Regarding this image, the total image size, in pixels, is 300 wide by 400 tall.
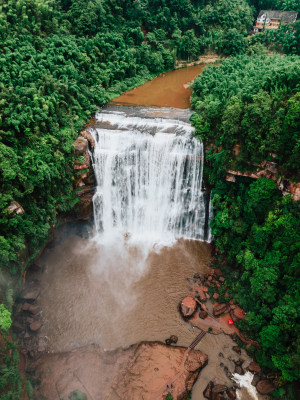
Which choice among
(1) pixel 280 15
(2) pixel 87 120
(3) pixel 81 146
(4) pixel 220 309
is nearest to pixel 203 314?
(4) pixel 220 309

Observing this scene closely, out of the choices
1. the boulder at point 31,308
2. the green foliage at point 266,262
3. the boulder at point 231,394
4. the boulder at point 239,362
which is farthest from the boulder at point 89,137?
the boulder at point 231,394

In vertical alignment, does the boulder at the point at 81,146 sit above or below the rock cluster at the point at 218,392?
above

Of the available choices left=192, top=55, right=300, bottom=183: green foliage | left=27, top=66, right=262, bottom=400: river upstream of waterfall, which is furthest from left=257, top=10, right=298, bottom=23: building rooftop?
left=27, top=66, right=262, bottom=400: river upstream of waterfall

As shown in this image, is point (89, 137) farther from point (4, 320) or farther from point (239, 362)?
point (239, 362)

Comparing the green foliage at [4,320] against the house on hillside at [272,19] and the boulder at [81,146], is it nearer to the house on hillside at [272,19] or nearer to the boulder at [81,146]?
the boulder at [81,146]

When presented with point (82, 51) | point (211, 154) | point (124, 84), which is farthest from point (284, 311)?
point (82, 51)

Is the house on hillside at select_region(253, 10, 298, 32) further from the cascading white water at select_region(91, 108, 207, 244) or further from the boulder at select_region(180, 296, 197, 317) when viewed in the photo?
the boulder at select_region(180, 296, 197, 317)

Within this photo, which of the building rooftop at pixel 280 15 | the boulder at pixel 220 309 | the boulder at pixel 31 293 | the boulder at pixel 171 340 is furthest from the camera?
the building rooftop at pixel 280 15
